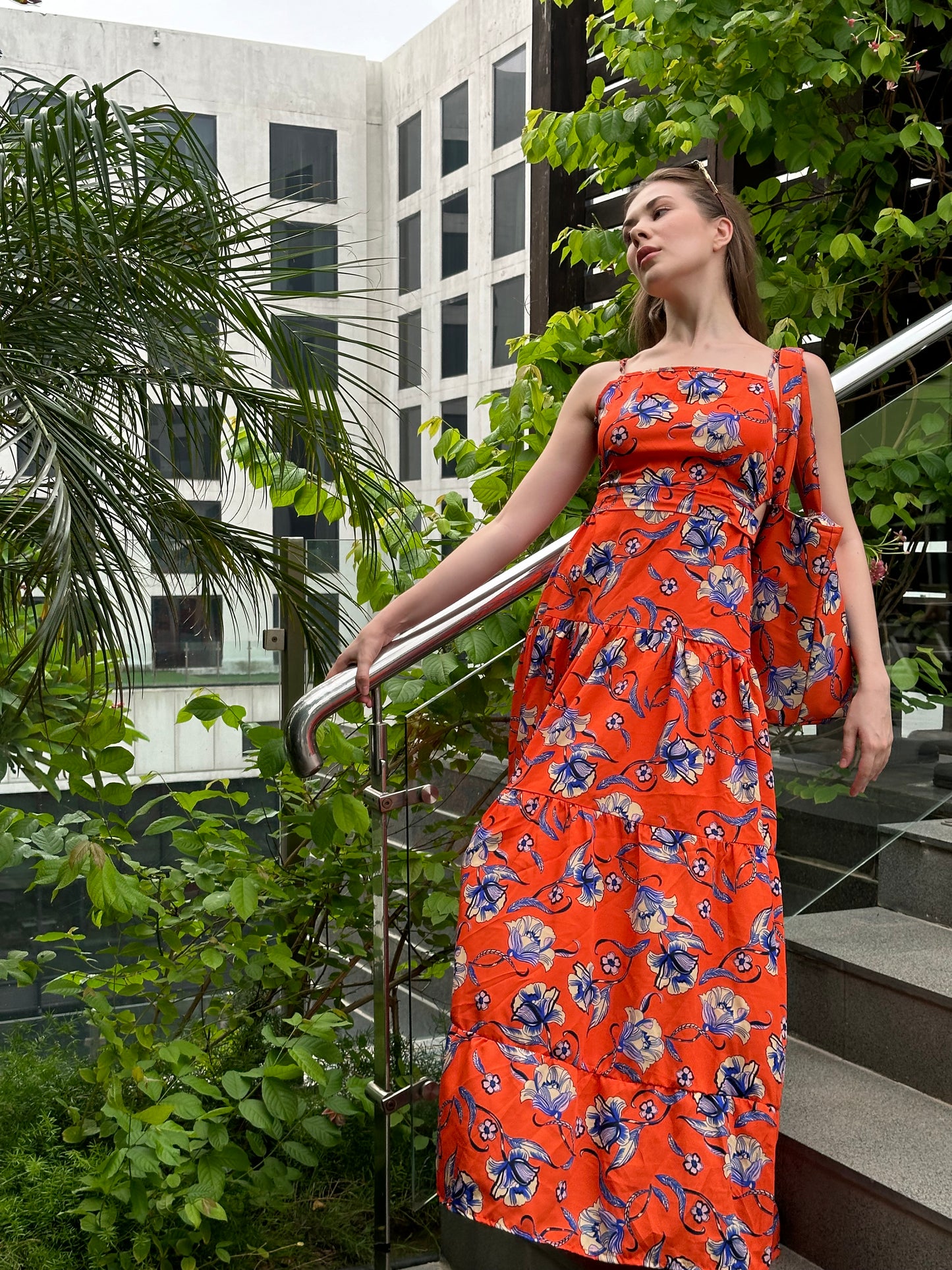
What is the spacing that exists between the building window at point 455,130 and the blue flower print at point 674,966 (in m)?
14.8

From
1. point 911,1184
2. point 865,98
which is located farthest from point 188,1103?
point 865,98

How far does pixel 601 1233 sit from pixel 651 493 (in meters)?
0.85

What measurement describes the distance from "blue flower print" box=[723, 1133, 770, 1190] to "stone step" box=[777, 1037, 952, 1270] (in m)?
0.29

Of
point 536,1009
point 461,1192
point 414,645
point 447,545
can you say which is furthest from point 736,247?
point 447,545

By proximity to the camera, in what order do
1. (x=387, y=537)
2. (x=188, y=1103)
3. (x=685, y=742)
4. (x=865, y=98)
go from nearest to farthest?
(x=685, y=742), (x=188, y=1103), (x=387, y=537), (x=865, y=98)

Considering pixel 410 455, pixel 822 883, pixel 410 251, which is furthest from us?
pixel 410 455

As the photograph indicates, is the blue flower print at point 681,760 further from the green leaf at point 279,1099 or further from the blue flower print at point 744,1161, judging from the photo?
the green leaf at point 279,1099

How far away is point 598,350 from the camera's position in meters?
3.10

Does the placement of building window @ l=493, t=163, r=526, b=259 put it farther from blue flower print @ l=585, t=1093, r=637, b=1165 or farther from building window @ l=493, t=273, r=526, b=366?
blue flower print @ l=585, t=1093, r=637, b=1165

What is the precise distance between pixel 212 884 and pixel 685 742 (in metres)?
1.37

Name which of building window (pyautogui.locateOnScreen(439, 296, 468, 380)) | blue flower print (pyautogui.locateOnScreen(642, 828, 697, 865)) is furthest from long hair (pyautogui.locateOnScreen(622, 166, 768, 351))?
building window (pyautogui.locateOnScreen(439, 296, 468, 380))

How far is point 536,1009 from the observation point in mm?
1366

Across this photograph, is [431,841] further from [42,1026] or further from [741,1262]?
[42,1026]

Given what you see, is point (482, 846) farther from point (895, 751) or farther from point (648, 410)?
point (895, 751)
